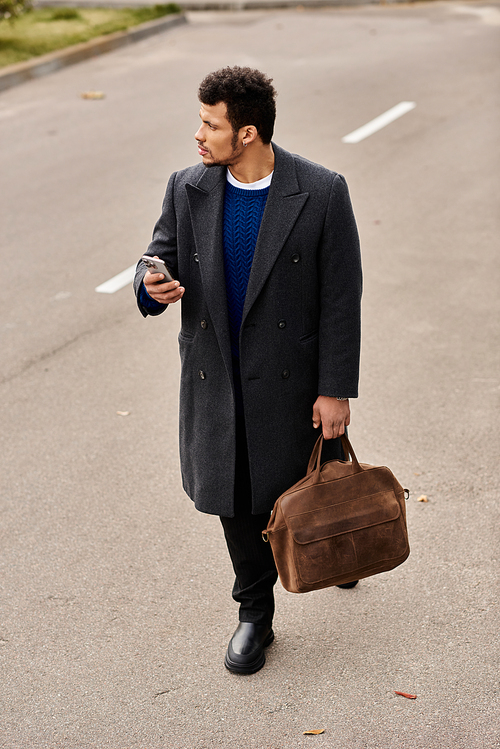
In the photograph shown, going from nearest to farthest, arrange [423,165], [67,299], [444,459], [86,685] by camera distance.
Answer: [86,685] < [444,459] < [67,299] < [423,165]

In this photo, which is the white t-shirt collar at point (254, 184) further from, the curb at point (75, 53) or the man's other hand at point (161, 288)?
the curb at point (75, 53)

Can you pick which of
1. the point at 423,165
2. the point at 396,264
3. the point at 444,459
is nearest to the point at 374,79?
the point at 423,165

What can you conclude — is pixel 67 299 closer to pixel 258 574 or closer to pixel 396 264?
pixel 396 264

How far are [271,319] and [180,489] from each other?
1.76 meters

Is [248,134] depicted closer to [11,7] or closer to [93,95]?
[93,95]

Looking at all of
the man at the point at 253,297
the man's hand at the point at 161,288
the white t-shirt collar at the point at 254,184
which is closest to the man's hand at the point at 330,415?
the man at the point at 253,297

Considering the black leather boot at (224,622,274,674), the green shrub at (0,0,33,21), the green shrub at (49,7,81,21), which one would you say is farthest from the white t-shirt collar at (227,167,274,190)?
the green shrub at (49,7,81,21)

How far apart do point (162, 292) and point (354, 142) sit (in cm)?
778

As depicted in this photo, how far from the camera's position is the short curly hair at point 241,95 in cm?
269

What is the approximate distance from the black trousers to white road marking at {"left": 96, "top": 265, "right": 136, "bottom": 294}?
3.72 m

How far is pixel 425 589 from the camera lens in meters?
3.69

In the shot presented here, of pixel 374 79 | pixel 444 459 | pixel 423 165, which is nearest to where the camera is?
pixel 444 459

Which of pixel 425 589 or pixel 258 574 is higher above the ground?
pixel 258 574

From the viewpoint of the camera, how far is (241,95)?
269 centimetres
